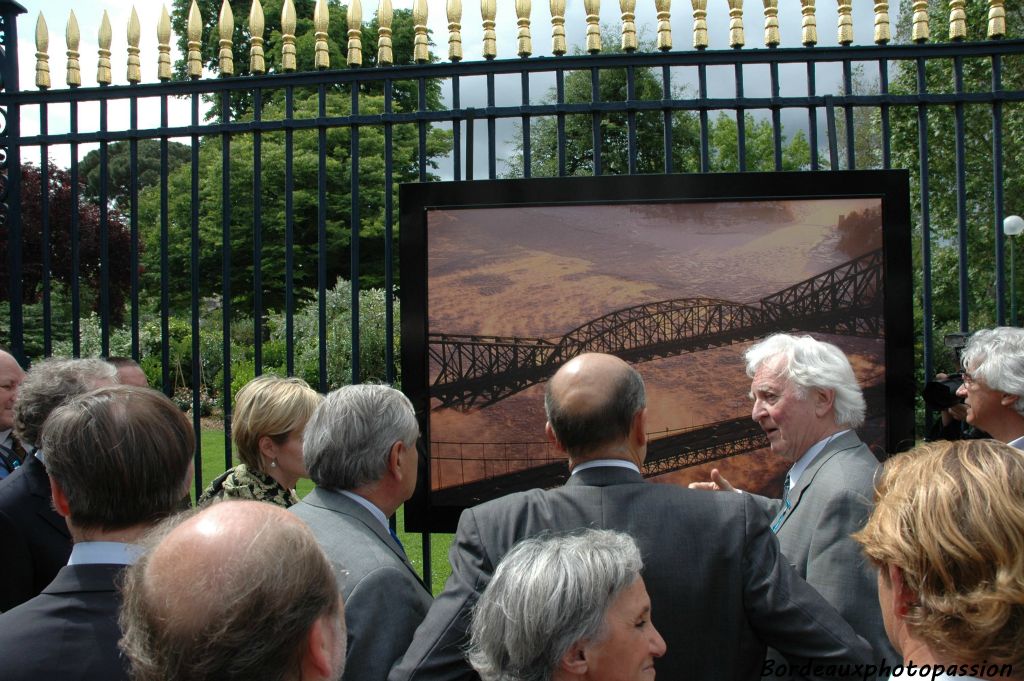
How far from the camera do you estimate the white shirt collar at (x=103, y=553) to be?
6.51 feet

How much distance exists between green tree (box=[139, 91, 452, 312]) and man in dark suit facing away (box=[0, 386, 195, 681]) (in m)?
17.2

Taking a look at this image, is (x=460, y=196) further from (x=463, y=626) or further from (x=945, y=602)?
(x=945, y=602)

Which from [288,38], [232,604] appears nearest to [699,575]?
[232,604]

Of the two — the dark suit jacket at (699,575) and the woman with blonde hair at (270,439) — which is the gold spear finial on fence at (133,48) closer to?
the woman with blonde hair at (270,439)

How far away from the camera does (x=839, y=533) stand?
8.81 ft

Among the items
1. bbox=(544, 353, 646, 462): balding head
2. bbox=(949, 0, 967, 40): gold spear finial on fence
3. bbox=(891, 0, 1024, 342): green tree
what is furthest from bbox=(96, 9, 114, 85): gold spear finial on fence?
bbox=(891, 0, 1024, 342): green tree

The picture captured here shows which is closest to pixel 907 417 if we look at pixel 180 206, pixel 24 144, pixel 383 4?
Result: pixel 383 4

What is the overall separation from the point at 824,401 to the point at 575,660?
62.6 inches

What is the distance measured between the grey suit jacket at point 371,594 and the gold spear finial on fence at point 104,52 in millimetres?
3113

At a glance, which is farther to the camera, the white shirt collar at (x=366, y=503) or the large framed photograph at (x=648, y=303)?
the large framed photograph at (x=648, y=303)

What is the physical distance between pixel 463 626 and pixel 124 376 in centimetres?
262

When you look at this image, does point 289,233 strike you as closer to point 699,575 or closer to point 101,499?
point 101,499

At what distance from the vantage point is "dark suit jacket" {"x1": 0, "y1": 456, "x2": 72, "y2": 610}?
2.87m

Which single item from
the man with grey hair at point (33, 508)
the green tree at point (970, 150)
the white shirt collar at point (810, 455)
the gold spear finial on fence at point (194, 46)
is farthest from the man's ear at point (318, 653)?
the green tree at point (970, 150)
